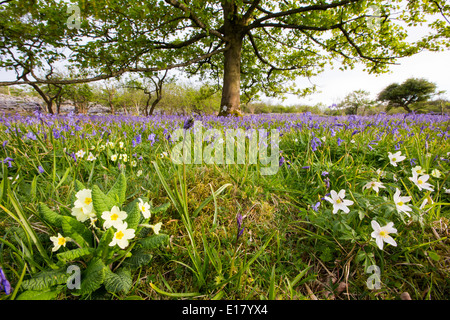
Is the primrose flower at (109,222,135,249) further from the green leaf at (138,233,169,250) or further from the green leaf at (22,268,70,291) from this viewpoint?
the green leaf at (22,268,70,291)

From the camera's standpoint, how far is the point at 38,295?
2.92ft

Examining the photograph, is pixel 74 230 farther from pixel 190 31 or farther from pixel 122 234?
pixel 190 31

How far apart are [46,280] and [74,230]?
0.23 meters

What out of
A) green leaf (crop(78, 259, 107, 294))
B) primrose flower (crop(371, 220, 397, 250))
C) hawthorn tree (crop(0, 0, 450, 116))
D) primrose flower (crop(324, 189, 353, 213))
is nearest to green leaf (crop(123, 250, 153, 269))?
green leaf (crop(78, 259, 107, 294))

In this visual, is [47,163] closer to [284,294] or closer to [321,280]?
[284,294]

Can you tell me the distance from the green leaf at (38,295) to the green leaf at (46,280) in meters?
0.02

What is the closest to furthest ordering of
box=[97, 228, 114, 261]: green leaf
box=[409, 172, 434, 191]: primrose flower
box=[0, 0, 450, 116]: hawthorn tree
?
box=[97, 228, 114, 261]: green leaf
box=[409, 172, 434, 191]: primrose flower
box=[0, 0, 450, 116]: hawthorn tree

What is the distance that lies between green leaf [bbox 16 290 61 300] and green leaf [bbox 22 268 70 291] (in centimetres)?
2

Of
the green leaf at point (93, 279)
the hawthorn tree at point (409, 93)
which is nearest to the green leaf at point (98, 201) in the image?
the green leaf at point (93, 279)

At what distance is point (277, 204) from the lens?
69.1 inches

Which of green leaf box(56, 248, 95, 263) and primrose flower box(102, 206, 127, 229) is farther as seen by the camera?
primrose flower box(102, 206, 127, 229)

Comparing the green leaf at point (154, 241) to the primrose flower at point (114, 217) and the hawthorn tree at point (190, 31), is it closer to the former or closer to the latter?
the primrose flower at point (114, 217)

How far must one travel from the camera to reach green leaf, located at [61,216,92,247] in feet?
3.29
